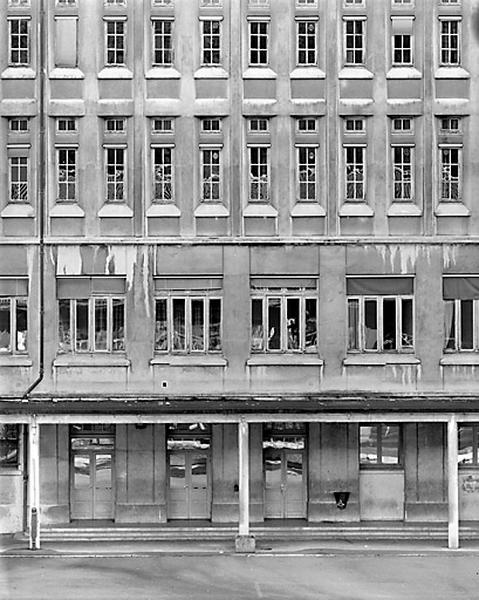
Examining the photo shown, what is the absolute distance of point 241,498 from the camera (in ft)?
124

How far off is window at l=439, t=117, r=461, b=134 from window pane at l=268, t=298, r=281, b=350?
6.59 metres

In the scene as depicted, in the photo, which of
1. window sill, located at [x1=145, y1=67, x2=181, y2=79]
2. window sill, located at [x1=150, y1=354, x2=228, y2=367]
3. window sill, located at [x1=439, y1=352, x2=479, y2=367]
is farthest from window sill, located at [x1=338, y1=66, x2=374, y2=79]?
window sill, located at [x1=150, y1=354, x2=228, y2=367]

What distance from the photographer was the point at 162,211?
40625 mm

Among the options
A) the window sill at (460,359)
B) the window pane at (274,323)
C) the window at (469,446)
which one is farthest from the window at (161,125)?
the window at (469,446)

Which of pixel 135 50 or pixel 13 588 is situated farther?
pixel 135 50

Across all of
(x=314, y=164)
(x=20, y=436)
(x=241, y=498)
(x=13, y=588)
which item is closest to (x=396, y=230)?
(x=314, y=164)

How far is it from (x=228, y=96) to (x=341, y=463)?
1069 centimetres

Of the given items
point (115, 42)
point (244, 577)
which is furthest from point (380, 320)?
point (115, 42)

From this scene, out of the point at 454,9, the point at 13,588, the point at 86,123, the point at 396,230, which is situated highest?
the point at 454,9

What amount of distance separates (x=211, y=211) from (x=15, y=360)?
6.80 metres

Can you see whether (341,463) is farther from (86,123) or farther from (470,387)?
(86,123)

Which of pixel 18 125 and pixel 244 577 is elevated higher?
pixel 18 125

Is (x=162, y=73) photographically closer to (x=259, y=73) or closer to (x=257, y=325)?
(x=259, y=73)

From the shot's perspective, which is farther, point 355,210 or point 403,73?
point 403,73
